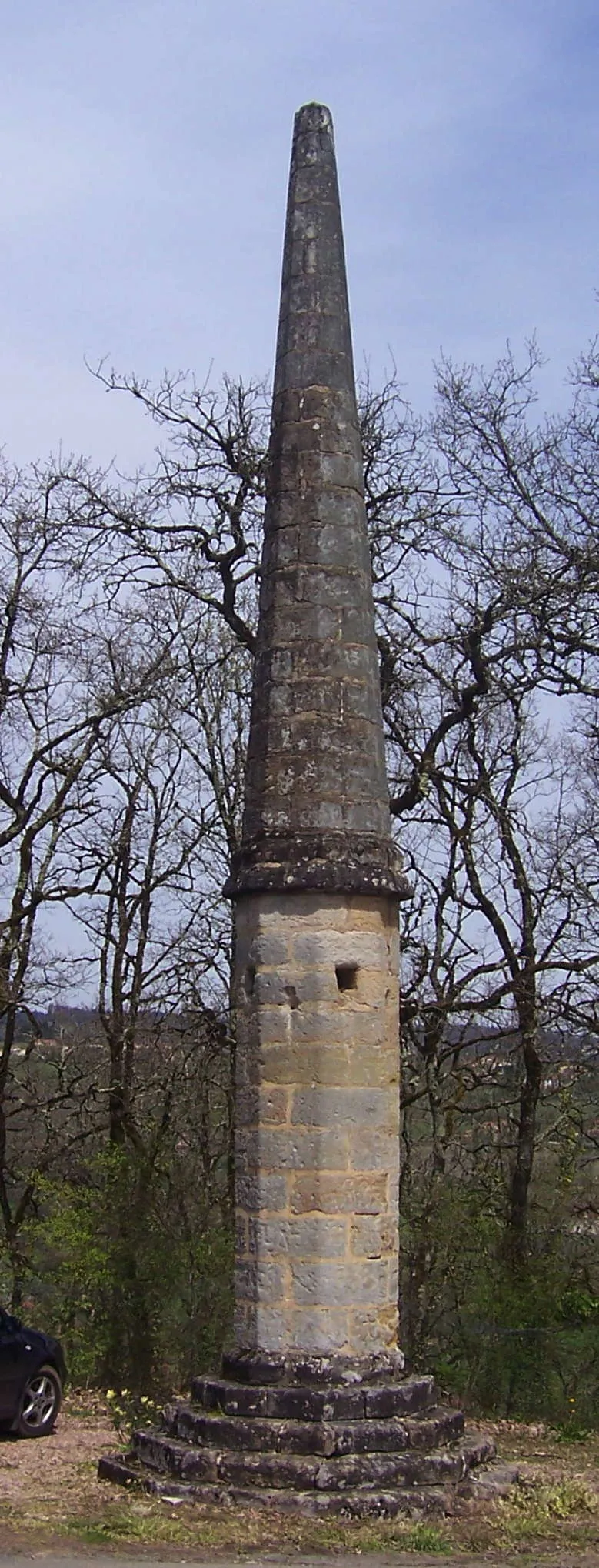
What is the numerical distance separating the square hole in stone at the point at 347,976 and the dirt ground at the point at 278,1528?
286 cm

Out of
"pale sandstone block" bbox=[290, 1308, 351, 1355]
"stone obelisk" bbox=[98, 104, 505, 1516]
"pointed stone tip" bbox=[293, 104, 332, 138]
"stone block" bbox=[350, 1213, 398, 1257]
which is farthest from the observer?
"pointed stone tip" bbox=[293, 104, 332, 138]

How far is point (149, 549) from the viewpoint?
18.4 meters

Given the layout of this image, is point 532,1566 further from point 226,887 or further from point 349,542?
point 349,542

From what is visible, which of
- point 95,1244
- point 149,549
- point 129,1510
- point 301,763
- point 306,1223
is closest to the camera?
point 129,1510

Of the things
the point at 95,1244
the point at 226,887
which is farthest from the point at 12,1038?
the point at 226,887

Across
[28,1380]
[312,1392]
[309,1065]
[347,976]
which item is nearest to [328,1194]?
[309,1065]

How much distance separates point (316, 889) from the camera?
999cm

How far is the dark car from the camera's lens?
40.9 feet

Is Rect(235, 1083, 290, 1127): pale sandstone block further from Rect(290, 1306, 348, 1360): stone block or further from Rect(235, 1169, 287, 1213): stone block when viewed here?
Rect(290, 1306, 348, 1360): stone block

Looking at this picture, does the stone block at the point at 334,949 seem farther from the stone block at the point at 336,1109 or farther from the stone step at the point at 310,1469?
the stone step at the point at 310,1469

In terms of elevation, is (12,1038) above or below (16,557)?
below

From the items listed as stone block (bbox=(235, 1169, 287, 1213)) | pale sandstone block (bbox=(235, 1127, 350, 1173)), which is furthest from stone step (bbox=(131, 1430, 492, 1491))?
pale sandstone block (bbox=(235, 1127, 350, 1173))

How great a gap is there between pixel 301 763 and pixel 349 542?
4.85ft

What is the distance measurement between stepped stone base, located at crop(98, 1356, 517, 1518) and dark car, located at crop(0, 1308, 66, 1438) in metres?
2.79
